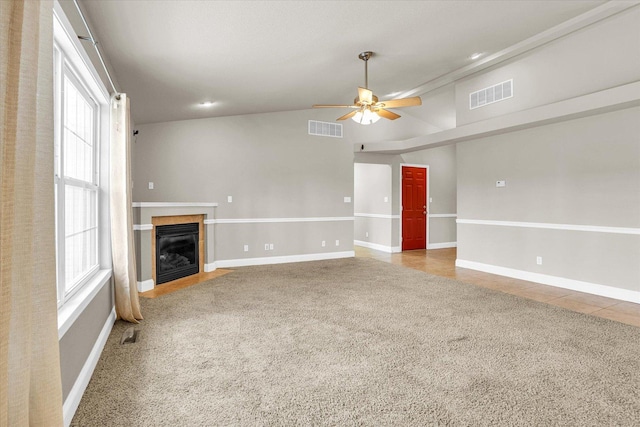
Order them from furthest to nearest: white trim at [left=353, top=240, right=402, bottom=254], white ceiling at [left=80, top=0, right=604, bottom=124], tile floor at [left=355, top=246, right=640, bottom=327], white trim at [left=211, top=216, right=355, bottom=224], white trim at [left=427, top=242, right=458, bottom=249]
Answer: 1. white trim at [left=427, top=242, right=458, bottom=249]
2. white trim at [left=353, top=240, right=402, bottom=254]
3. white trim at [left=211, top=216, right=355, bottom=224]
4. tile floor at [left=355, top=246, right=640, bottom=327]
5. white ceiling at [left=80, top=0, right=604, bottom=124]

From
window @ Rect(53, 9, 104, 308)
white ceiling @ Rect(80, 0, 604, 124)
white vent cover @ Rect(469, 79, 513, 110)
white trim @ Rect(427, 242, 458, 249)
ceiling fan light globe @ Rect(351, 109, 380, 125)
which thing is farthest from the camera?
white trim @ Rect(427, 242, 458, 249)

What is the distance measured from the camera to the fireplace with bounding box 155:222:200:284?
5.03 m

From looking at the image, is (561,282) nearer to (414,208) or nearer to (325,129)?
(414,208)

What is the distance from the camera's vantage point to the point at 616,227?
4.22m

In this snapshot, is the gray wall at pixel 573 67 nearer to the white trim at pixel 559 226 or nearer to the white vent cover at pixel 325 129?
the white trim at pixel 559 226

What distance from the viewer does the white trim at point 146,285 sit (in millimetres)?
4625

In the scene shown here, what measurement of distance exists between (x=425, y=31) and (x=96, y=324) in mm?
4210

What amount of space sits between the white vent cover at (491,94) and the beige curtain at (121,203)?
4999mm

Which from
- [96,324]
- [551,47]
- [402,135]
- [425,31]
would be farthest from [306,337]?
[402,135]

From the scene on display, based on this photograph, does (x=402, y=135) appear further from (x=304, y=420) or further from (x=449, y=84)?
(x=304, y=420)

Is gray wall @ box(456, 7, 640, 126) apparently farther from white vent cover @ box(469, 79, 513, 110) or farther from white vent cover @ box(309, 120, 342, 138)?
white vent cover @ box(309, 120, 342, 138)

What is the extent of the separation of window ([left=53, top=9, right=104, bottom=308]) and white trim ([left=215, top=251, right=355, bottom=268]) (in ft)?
10.4

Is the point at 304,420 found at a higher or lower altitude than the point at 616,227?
lower

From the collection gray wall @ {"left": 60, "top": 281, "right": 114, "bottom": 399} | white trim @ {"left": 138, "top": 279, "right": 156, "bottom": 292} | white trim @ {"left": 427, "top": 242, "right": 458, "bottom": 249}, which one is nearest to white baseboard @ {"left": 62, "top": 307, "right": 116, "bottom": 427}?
gray wall @ {"left": 60, "top": 281, "right": 114, "bottom": 399}
